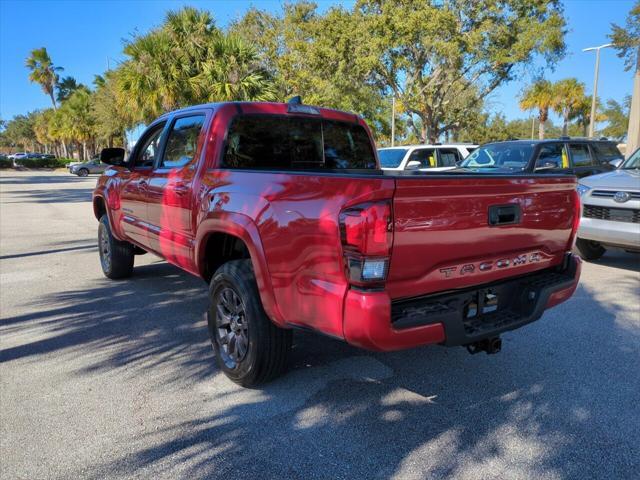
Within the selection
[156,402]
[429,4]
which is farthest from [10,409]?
[429,4]

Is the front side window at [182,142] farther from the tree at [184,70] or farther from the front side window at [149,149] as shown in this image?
the tree at [184,70]

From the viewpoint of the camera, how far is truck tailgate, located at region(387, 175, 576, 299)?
242cm

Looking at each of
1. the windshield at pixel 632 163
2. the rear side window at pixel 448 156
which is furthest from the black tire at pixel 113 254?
the rear side window at pixel 448 156

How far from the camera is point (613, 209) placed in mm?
6230

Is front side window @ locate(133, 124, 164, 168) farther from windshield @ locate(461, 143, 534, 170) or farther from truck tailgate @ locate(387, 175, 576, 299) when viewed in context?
windshield @ locate(461, 143, 534, 170)

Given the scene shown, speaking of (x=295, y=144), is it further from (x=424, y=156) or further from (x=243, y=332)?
(x=424, y=156)

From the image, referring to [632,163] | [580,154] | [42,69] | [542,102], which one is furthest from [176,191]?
[42,69]

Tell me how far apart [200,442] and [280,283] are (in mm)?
982

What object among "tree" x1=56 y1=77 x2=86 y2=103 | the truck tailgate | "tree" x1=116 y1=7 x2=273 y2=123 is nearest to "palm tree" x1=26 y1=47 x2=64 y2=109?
"tree" x1=56 y1=77 x2=86 y2=103

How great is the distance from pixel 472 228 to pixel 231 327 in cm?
176

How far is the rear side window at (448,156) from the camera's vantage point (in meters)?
13.6

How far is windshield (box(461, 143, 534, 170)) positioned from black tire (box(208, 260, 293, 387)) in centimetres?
647

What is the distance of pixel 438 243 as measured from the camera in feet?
8.39

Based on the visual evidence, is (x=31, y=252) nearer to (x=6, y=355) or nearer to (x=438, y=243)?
(x=6, y=355)
